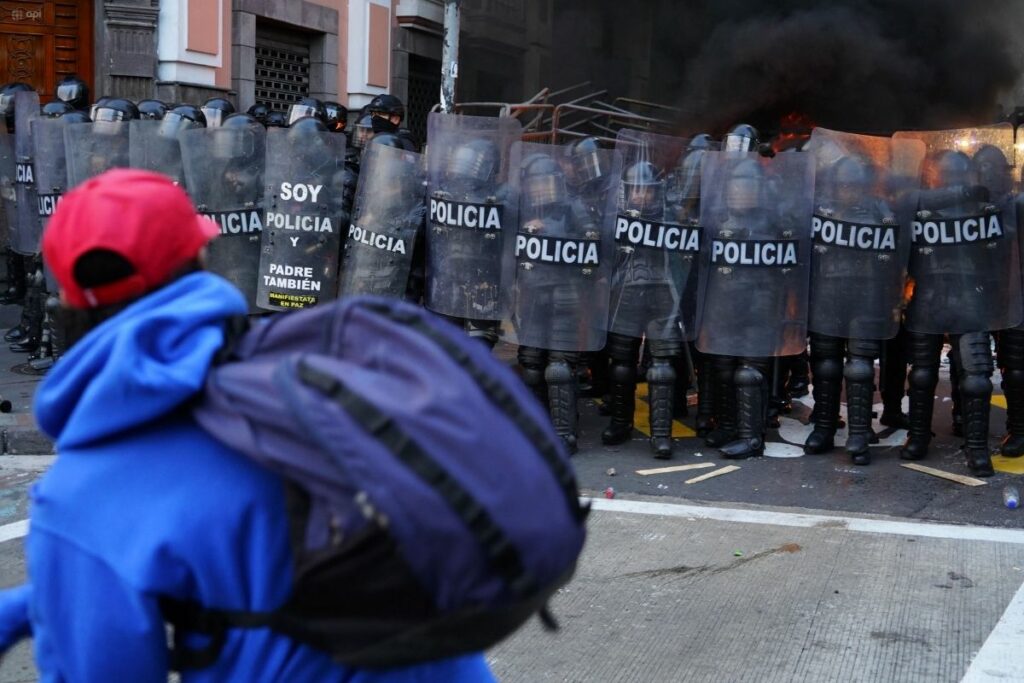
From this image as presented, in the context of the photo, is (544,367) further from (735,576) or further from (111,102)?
(111,102)

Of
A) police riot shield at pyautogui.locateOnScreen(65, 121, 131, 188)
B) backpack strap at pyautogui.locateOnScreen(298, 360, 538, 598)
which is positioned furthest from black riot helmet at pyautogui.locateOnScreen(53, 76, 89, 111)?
backpack strap at pyautogui.locateOnScreen(298, 360, 538, 598)

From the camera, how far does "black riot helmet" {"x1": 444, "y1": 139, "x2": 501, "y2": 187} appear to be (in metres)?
6.77

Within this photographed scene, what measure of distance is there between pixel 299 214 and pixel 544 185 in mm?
1547

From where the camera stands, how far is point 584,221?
21.8 ft

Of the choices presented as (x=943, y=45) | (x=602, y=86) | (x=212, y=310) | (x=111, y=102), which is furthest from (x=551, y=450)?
(x=602, y=86)

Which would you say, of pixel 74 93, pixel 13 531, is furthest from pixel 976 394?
pixel 74 93

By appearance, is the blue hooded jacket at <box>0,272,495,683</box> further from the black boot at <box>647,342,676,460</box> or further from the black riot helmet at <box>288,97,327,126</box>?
the black riot helmet at <box>288,97,327,126</box>

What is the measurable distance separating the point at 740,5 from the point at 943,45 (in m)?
3.00

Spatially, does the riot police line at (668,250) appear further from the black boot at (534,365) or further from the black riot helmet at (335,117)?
the black riot helmet at (335,117)

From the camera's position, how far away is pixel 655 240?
6.61m

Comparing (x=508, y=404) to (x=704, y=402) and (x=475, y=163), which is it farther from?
(x=704, y=402)

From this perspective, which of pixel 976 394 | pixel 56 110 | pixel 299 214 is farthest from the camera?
pixel 56 110

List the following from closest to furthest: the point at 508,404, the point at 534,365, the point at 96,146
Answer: the point at 508,404 → the point at 534,365 → the point at 96,146

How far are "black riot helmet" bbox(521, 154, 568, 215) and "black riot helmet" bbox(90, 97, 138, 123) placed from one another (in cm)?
315
